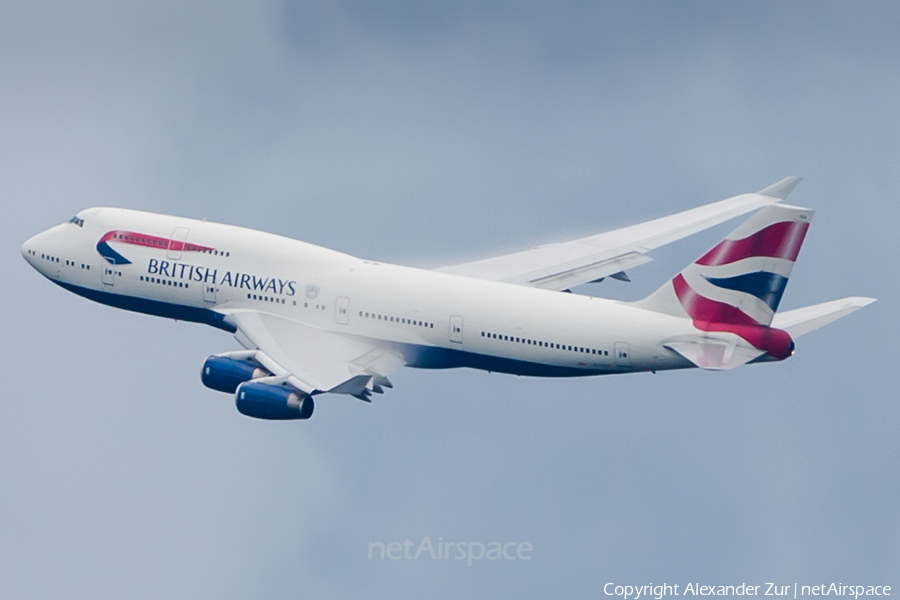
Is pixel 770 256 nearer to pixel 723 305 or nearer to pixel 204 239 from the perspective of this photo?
pixel 723 305

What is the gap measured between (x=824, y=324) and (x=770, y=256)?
14.0 feet

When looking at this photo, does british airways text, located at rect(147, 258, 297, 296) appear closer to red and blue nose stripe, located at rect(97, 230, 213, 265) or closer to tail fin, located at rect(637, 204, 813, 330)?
red and blue nose stripe, located at rect(97, 230, 213, 265)

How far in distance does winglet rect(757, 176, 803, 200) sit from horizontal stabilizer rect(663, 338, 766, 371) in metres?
15.8

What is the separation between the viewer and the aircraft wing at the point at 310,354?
252ft

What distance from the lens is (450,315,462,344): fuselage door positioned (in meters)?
78.6

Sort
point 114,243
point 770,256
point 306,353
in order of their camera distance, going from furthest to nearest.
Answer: point 114,243
point 306,353
point 770,256

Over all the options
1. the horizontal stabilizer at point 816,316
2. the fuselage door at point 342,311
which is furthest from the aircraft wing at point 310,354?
the horizontal stabilizer at point 816,316

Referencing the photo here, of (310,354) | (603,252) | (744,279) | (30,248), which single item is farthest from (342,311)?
(744,279)

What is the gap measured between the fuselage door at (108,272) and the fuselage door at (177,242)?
2.95 metres

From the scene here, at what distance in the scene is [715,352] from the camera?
74.7m

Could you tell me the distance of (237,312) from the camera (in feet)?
268

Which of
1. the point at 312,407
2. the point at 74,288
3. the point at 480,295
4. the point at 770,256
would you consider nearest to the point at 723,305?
the point at 770,256

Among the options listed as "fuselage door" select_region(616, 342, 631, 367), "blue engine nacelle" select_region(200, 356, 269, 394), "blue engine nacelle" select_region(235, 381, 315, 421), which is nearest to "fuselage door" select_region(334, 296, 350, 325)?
"blue engine nacelle" select_region(200, 356, 269, 394)

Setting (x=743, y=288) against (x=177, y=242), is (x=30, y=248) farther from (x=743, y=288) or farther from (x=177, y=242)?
(x=743, y=288)
